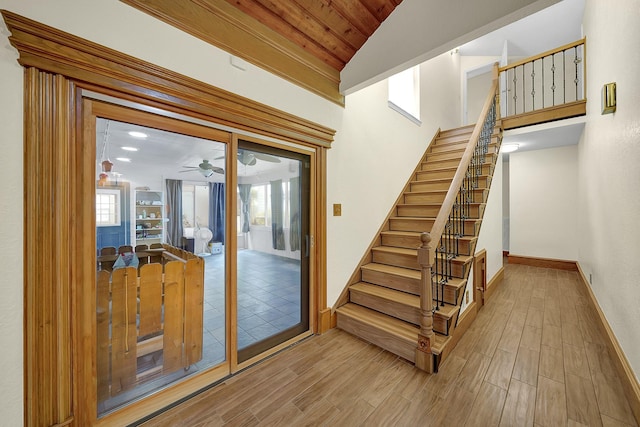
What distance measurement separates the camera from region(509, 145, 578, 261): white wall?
499cm

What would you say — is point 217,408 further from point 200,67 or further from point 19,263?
point 200,67

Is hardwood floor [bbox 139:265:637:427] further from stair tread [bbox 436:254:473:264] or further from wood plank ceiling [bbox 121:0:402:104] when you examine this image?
wood plank ceiling [bbox 121:0:402:104]

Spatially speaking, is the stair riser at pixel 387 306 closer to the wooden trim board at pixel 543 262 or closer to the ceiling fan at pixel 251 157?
the ceiling fan at pixel 251 157

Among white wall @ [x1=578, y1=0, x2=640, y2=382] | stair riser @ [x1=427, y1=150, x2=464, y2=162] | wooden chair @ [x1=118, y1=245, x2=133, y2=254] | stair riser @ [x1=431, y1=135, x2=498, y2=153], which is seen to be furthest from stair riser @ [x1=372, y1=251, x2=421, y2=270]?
stair riser @ [x1=431, y1=135, x2=498, y2=153]

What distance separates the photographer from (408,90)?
4.55 metres

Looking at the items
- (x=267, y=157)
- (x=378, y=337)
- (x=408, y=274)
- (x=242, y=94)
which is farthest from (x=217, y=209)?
(x=408, y=274)

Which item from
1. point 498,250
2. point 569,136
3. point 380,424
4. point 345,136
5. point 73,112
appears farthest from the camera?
point 569,136

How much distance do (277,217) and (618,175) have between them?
2942mm

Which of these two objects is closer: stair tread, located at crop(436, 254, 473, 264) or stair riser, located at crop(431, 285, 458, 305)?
stair riser, located at crop(431, 285, 458, 305)

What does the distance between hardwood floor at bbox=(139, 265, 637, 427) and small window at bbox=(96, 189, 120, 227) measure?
1.26 metres

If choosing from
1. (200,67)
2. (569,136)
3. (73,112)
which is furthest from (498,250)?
(73,112)

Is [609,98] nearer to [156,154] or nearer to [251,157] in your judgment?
[251,157]

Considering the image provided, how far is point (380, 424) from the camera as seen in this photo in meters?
1.52

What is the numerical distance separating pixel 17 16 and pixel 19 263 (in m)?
1.09
